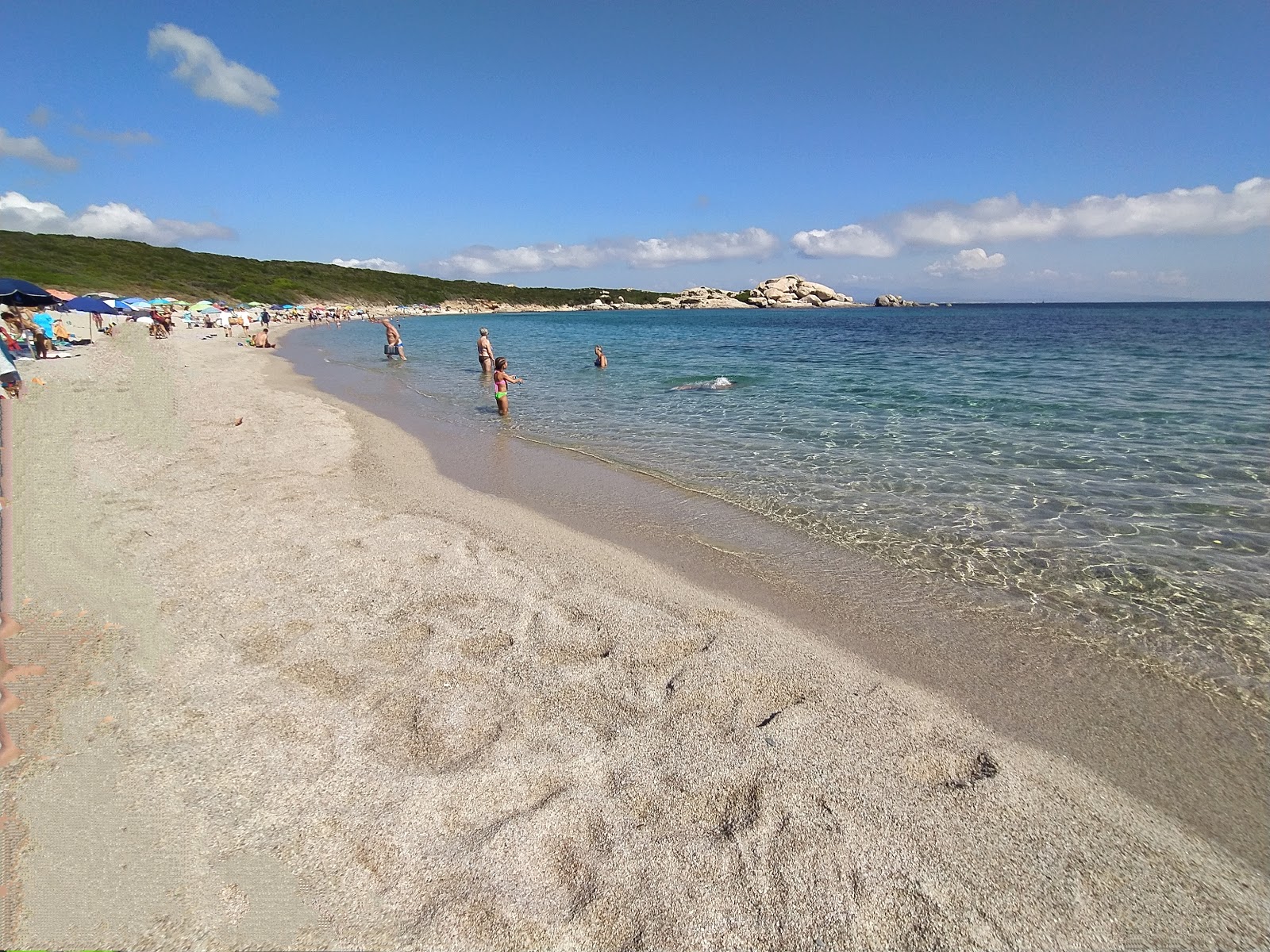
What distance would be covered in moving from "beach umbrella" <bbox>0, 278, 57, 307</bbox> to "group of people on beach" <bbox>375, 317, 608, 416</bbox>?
15.1 m

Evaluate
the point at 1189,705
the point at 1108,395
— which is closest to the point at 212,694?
the point at 1189,705

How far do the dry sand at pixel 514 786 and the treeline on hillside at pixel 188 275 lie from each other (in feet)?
246

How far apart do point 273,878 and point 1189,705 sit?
609cm

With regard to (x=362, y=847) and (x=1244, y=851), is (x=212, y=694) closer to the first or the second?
(x=362, y=847)

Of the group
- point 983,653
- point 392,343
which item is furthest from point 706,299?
point 983,653

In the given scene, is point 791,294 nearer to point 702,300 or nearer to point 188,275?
point 702,300

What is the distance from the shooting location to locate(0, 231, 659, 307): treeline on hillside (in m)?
65.5

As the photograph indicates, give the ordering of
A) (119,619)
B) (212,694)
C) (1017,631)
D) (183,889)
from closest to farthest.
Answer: (183,889) < (212,694) < (119,619) < (1017,631)

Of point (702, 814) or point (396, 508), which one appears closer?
point (702, 814)

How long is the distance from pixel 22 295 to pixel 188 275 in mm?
73515

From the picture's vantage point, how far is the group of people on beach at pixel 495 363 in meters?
15.0

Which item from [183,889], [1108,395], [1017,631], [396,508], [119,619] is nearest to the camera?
[183,889]

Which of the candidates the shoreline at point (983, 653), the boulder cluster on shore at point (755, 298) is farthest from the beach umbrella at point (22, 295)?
the boulder cluster on shore at point (755, 298)

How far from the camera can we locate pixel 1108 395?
1741 centimetres
